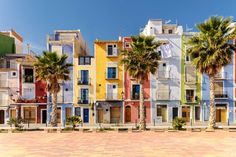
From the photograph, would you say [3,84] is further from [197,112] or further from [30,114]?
[197,112]

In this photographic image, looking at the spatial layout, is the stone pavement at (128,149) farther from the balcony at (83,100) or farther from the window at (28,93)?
the window at (28,93)

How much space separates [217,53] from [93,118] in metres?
22.4

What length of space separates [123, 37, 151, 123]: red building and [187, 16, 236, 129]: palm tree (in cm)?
1393

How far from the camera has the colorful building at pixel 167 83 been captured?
4606 centimetres

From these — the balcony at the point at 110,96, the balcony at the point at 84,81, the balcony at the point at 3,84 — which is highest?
the balcony at the point at 84,81

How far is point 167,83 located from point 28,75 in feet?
70.8

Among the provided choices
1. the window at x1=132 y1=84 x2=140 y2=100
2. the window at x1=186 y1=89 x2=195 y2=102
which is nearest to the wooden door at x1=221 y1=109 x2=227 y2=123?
the window at x1=186 y1=89 x2=195 y2=102

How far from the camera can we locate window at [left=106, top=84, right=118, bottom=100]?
46000 mm

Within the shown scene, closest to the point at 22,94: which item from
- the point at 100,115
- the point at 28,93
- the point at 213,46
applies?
the point at 28,93

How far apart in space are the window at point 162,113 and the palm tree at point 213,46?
14038 mm

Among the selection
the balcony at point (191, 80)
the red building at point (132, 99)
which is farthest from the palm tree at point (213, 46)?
the red building at point (132, 99)

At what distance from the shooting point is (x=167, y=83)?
46094 mm

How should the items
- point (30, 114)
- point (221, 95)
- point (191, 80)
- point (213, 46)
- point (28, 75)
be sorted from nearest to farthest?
point (213, 46) < point (221, 95) < point (191, 80) < point (28, 75) < point (30, 114)

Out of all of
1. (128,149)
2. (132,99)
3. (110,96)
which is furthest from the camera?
(110,96)
